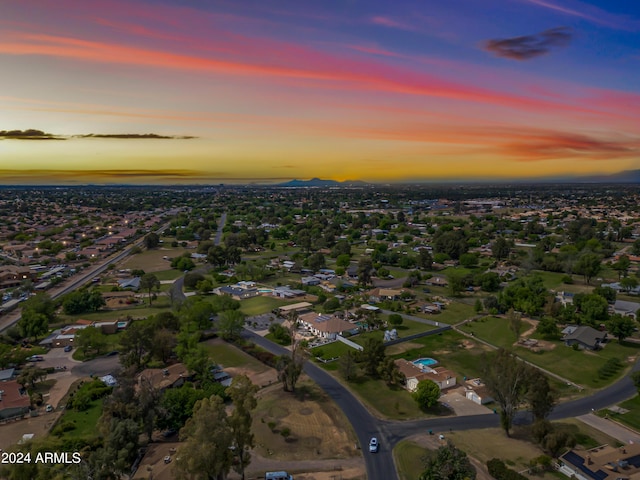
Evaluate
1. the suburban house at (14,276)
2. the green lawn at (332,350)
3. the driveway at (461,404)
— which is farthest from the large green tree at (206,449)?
the suburban house at (14,276)

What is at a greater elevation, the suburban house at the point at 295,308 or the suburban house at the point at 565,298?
the suburban house at the point at 565,298

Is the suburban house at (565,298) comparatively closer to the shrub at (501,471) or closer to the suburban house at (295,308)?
the suburban house at (295,308)

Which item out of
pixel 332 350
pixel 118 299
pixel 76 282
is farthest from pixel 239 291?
pixel 76 282

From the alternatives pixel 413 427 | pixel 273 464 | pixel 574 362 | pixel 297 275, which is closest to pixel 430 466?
pixel 413 427

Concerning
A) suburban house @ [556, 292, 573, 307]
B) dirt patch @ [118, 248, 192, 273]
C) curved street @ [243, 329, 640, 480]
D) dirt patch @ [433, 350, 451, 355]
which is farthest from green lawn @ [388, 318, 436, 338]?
dirt patch @ [118, 248, 192, 273]

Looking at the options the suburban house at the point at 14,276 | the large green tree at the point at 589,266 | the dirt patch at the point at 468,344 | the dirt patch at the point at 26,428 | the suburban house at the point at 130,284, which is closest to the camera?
the dirt patch at the point at 26,428
